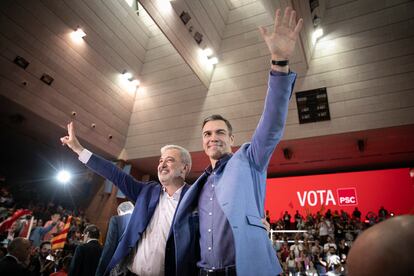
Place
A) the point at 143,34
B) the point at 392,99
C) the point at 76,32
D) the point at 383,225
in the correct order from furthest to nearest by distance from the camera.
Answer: the point at 143,34
the point at 76,32
the point at 392,99
the point at 383,225

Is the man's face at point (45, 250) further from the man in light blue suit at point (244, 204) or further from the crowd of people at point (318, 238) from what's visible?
the man in light blue suit at point (244, 204)

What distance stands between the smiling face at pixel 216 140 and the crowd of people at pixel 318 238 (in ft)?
18.6

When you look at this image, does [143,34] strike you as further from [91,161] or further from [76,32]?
[91,161]

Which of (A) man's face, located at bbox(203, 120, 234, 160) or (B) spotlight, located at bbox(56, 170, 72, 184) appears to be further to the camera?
(B) spotlight, located at bbox(56, 170, 72, 184)

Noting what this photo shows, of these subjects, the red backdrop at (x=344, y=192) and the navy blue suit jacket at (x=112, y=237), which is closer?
the navy blue suit jacket at (x=112, y=237)

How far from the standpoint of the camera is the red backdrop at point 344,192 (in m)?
7.70

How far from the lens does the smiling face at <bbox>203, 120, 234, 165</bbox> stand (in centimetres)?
156

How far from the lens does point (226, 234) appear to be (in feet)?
4.10

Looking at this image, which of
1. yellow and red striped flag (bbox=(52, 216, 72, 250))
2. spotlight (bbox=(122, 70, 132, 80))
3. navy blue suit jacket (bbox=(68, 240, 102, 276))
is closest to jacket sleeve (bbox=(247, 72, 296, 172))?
navy blue suit jacket (bbox=(68, 240, 102, 276))

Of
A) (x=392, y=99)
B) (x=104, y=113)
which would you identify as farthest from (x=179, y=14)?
(x=392, y=99)

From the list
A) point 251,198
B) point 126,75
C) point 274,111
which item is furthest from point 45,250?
point 274,111

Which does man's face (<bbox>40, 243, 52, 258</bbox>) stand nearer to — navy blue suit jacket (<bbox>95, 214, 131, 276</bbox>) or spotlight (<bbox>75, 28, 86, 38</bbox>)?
navy blue suit jacket (<bbox>95, 214, 131, 276</bbox>)

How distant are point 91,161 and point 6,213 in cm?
624

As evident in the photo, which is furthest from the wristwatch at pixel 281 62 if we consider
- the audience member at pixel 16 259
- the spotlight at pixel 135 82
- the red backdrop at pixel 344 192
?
the spotlight at pixel 135 82
